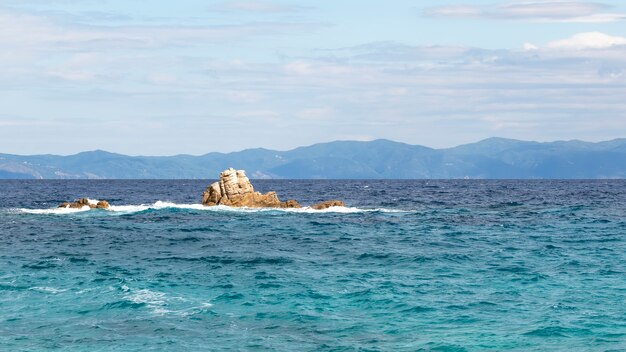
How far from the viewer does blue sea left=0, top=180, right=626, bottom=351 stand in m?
28.9

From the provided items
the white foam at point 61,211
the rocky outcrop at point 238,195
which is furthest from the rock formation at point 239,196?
the white foam at point 61,211

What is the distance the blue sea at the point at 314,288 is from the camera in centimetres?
2892

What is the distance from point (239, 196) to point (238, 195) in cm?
22

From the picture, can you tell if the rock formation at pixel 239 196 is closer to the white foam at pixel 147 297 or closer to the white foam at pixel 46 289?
the white foam at pixel 46 289

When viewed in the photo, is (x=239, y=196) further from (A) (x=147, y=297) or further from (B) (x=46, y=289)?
(A) (x=147, y=297)

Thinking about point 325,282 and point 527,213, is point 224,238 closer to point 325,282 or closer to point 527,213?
point 325,282

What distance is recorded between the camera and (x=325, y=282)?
3972 cm

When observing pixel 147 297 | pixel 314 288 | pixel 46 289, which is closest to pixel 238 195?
pixel 46 289

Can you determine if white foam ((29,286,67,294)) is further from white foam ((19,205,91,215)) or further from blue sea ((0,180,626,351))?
white foam ((19,205,91,215))

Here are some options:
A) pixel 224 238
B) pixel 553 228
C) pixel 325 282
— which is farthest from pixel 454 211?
pixel 325 282

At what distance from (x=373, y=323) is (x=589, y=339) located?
819 centimetres

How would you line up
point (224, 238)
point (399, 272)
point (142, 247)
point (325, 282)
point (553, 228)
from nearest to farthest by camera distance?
point (325, 282) → point (399, 272) → point (142, 247) → point (224, 238) → point (553, 228)

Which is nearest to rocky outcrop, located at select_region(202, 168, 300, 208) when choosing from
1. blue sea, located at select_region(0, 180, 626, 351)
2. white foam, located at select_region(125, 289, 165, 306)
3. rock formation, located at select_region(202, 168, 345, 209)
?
rock formation, located at select_region(202, 168, 345, 209)

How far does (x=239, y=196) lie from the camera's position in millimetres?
95062
